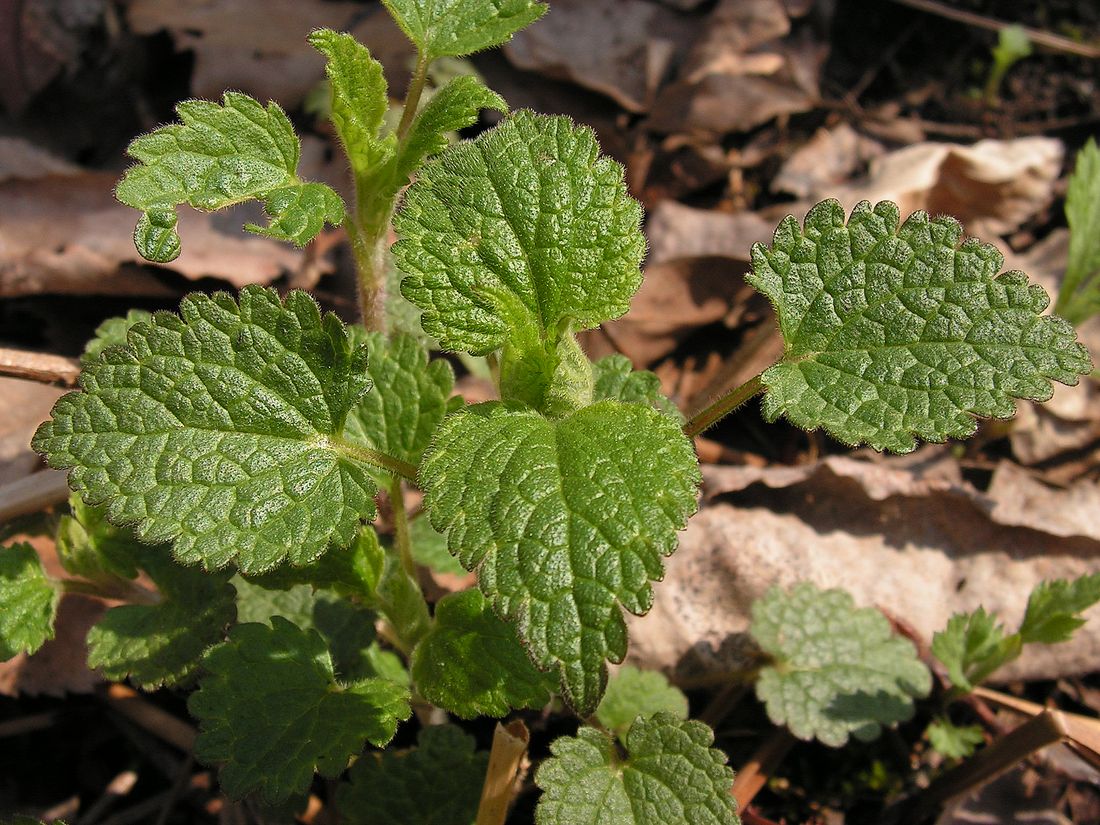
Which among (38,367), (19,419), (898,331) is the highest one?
(898,331)

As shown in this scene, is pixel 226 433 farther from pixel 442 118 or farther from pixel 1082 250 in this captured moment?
pixel 1082 250

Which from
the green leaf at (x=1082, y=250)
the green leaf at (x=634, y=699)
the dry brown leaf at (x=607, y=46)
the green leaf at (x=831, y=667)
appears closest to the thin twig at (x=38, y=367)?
the green leaf at (x=634, y=699)

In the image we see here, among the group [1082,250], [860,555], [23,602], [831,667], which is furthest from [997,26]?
[23,602]

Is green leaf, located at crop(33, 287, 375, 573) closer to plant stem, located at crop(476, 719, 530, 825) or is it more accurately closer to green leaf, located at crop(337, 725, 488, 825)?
plant stem, located at crop(476, 719, 530, 825)

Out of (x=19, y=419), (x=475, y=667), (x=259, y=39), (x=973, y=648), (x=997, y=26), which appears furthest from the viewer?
(x=259, y=39)

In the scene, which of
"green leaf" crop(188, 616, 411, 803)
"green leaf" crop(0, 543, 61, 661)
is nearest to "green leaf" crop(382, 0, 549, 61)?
"green leaf" crop(188, 616, 411, 803)

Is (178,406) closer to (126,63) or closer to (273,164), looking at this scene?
(273,164)
